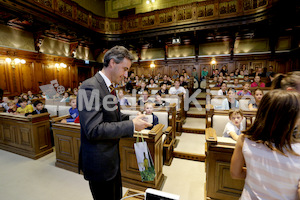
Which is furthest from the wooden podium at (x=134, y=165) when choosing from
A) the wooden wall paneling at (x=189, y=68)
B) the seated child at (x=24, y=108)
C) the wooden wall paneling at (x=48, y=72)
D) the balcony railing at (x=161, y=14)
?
the wooden wall paneling at (x=189, y=68)

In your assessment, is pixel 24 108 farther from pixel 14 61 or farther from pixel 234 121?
pixel 234 121

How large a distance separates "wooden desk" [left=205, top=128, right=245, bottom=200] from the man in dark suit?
121 cm

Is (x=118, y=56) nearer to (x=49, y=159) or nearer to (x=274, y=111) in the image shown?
(x=274, y=111)

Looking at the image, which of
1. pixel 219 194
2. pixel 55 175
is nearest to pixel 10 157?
pixel 55 175

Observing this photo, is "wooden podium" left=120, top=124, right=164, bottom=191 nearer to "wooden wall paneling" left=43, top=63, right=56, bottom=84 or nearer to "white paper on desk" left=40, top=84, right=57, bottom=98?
"white paper on desk" left=40, top=84, right=57, bottom=98

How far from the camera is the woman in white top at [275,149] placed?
769 millimetres

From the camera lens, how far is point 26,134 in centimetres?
323

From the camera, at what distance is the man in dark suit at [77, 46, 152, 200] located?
912 millimetres

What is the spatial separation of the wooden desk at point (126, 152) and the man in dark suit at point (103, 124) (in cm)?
105

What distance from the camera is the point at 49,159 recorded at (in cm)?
317

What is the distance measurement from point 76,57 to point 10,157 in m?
8.33

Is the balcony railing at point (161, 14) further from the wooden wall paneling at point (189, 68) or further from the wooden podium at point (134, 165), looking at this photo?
the wooden podium at point (134, 165)

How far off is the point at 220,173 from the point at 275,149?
1247 millimetres

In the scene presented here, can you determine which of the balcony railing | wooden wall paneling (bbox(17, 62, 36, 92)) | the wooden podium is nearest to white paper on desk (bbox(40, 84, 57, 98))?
wooden wall paneling (bbox(17, 62, 36, 92))
